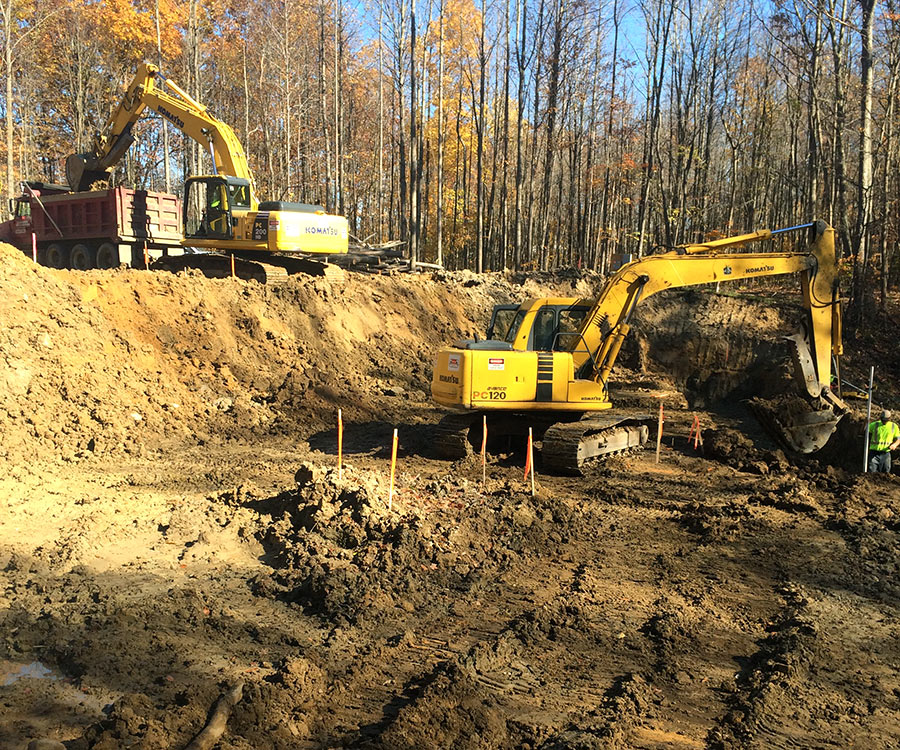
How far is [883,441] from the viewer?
10.7 meters

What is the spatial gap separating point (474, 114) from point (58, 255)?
19.6 meters

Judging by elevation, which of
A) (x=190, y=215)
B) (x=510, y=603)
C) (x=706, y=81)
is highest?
(x=706, y=81)

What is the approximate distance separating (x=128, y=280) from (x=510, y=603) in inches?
474

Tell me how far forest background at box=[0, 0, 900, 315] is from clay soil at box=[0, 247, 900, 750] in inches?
589

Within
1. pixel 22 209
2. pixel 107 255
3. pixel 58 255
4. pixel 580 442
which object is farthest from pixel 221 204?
pixel 580 442

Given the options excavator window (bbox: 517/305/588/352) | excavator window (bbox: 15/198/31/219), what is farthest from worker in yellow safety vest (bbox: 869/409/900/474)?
excavator window (bbox: 15/198/31/219)

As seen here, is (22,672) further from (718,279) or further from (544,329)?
(718,279)

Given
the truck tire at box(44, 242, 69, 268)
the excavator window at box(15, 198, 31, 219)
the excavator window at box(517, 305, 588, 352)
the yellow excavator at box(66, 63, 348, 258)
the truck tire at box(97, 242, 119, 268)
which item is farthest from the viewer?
the excavator window at box(15, 198, 31, 219)

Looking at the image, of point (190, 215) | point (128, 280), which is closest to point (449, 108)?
point (190, 215)

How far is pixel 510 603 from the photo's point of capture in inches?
267

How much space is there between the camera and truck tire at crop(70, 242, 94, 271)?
64.5 feet

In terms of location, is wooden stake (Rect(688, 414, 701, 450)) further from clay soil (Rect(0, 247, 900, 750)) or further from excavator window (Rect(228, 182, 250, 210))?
excavator window (Rect(228, 182, 250, 210))

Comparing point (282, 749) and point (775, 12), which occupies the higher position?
point (775, 12)

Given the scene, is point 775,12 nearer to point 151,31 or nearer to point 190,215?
point 190,215
